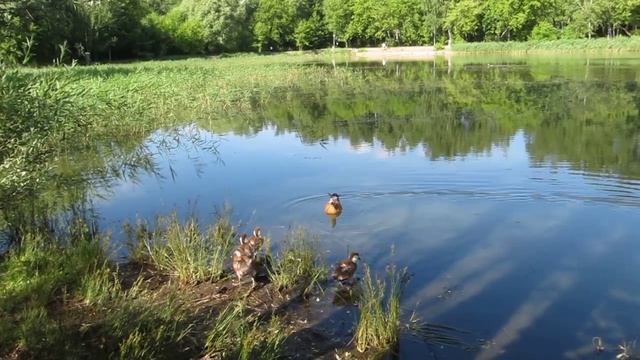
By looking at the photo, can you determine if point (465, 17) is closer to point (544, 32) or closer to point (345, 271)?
point (544, 32)

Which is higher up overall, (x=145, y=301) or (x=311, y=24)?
(x=311, y=24)

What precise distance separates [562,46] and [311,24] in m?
44.3

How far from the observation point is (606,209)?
447 inches

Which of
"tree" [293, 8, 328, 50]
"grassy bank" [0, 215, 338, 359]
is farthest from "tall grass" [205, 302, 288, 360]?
"tree" [293, 8, 328, 50]

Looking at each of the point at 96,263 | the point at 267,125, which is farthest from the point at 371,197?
the point at 267,125

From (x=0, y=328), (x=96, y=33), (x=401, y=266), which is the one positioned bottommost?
(x=401, y=266)

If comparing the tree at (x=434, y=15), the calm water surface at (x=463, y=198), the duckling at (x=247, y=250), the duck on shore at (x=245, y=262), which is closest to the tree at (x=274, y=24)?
the tree at (x=434, y=15)

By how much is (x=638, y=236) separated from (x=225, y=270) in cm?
700

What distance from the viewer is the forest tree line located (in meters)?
64.4

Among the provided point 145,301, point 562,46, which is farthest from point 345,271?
point 562,46

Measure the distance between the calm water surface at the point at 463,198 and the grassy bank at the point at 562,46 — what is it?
44499 mm

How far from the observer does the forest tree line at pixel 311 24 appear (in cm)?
6444

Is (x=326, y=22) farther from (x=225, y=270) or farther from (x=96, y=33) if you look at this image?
(x=225, y=270)

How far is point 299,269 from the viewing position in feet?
26.8
